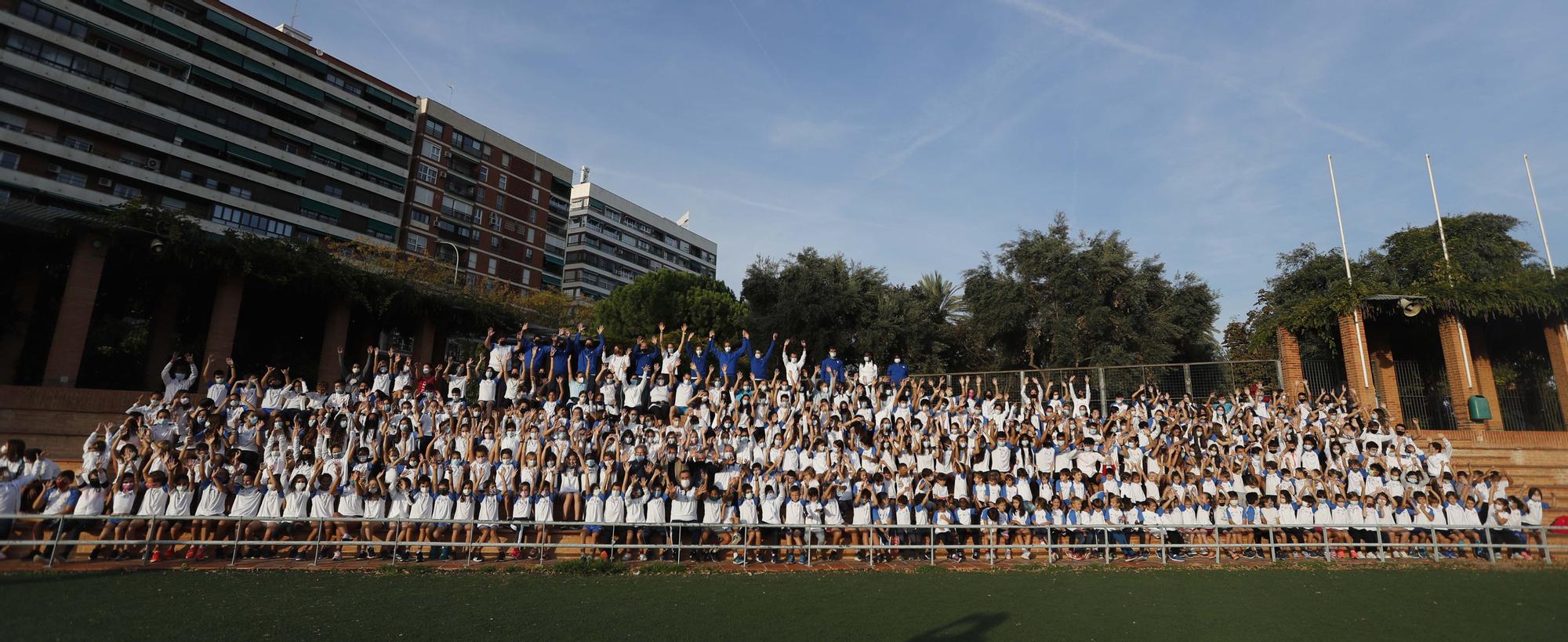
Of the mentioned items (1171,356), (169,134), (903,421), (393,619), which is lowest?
(393,619)

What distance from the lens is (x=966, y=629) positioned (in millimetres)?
7176

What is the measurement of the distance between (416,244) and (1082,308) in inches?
1895

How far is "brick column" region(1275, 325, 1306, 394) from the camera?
62.1ft

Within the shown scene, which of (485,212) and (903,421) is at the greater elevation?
(485,212)

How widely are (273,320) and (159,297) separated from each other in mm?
3537

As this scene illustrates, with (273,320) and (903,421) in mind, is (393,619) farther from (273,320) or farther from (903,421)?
(273,320)

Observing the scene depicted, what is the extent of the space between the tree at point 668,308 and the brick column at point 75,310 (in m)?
24.3

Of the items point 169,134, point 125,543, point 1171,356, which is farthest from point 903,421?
point 169,134

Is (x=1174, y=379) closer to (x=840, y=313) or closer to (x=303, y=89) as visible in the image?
(x=840, y=313)

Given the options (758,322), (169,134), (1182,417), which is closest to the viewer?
(1182,417)

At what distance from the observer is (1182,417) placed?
15719 millimetres

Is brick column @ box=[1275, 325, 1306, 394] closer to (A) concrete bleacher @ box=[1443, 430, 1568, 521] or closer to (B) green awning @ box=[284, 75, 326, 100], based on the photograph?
(A) concrete bleacher @ box=[1443, 430, 1568, 521]

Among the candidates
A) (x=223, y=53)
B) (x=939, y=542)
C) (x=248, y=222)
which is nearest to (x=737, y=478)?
(x=939, y=542)

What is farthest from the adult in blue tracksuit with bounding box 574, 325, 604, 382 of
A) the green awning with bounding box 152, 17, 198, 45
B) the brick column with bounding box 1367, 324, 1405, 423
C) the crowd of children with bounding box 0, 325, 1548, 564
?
the green awning with bounding box 152, 17, 198, 45
